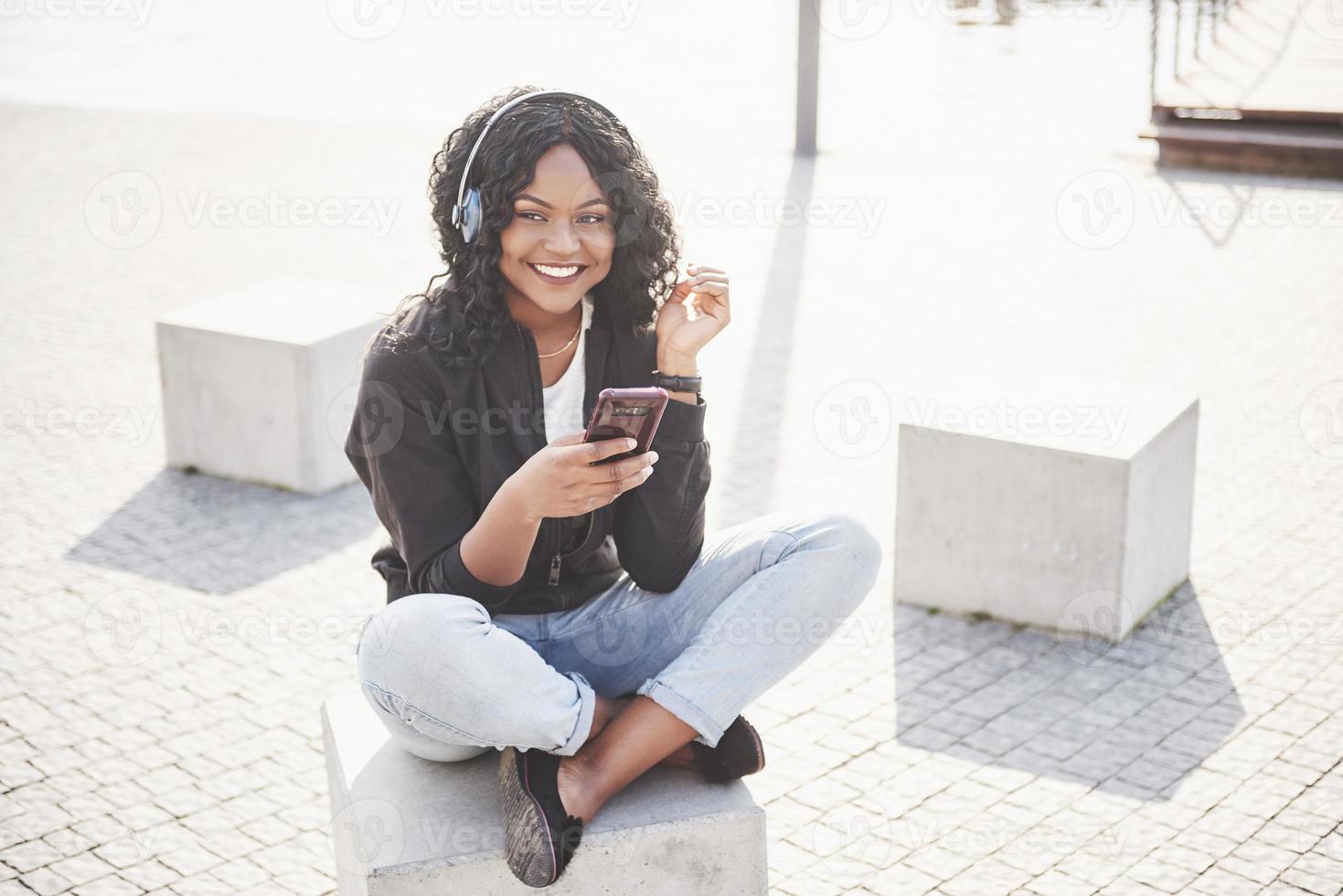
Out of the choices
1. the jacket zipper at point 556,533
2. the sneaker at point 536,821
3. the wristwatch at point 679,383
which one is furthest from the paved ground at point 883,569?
the sneaker at point 536,821

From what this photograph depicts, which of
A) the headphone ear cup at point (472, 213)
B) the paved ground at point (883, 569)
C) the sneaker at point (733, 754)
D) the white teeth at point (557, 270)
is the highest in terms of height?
the headphone ear cup at point (472, 213)

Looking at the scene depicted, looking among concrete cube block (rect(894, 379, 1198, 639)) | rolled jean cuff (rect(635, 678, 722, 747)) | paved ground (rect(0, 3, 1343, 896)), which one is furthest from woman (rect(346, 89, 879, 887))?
concrete cube block (rect(894, 379, 1198, 639))

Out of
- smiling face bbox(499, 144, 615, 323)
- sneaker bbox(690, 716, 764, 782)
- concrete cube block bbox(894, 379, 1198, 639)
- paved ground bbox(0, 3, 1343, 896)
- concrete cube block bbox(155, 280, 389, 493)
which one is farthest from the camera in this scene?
concrete cube block bbox(155, 280, 389, 493)

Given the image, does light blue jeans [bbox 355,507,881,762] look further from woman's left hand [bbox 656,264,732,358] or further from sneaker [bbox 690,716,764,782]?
woman's left hand [bbox 656,264,732,358]

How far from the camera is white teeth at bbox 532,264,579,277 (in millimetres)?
3117

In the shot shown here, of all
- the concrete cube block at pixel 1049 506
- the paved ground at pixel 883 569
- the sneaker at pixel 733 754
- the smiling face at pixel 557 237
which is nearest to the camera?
the sneaker at pixel 733 754

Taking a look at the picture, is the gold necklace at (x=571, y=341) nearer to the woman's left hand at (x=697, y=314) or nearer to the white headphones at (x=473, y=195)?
the woman's left hand at (x=697, y=314)

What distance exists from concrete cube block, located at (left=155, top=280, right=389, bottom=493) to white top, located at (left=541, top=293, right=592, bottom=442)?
10.0 feet

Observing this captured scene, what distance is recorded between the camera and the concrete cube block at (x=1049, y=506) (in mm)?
4703

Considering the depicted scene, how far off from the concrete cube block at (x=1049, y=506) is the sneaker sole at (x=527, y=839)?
250 centimetres

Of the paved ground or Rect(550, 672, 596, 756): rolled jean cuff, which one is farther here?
the paved ground

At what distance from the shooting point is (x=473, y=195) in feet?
10.1

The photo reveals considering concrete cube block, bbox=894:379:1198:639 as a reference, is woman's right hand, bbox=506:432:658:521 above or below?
above

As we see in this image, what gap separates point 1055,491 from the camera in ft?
15.6
